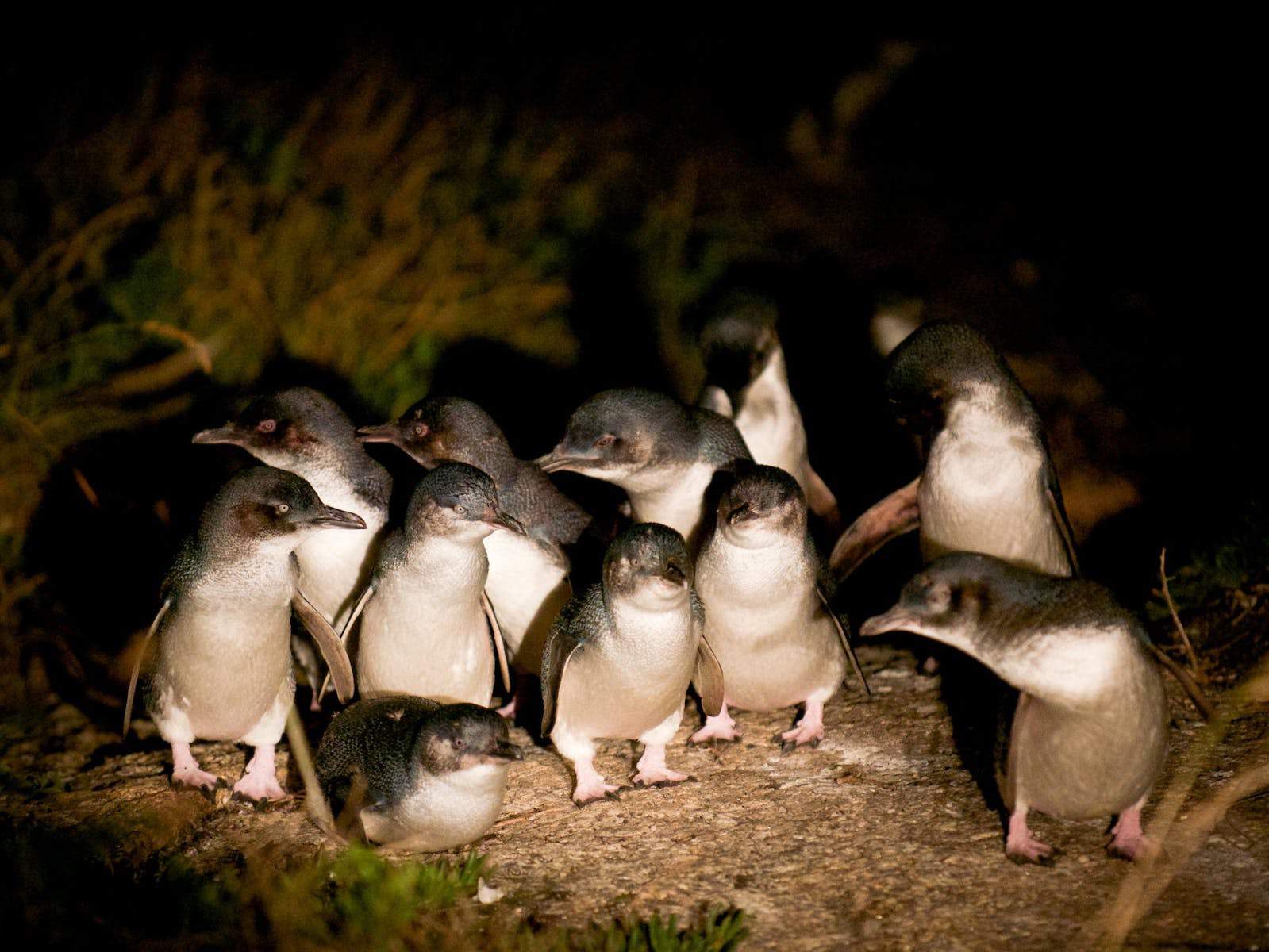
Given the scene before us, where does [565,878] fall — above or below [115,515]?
below

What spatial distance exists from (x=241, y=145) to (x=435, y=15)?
3.55 meters

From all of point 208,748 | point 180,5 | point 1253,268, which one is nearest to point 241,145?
point 180,5

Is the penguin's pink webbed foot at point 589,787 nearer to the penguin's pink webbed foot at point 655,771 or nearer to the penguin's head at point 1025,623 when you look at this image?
the penguin's pink webbed foot at point 655,771

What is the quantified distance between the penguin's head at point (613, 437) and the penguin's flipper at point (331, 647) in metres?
0.90

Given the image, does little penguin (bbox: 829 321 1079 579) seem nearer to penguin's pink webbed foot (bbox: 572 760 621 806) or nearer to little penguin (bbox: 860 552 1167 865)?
little penguin (bbox: 860 552 1167 865)

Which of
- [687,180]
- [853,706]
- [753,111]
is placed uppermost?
[753,111]

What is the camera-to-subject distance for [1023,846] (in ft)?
11.9

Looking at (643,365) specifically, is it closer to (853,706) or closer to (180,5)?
(853,706)

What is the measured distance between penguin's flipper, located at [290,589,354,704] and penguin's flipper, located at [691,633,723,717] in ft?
3.62

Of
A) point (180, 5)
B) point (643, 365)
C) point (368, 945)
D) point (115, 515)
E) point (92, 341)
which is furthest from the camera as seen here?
point (180, 5)

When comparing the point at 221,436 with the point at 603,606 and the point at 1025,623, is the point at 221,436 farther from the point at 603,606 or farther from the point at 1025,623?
the point at 1025,623

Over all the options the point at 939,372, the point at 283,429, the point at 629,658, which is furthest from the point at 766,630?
the point at 283,429

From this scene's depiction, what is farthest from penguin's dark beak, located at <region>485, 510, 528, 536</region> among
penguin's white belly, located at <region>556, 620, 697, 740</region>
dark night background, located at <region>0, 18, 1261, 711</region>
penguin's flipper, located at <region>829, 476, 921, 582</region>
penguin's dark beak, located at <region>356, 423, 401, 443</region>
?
dark night background, located at <region>0, 18, 1261, 711</region>

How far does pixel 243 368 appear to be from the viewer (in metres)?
6.82
